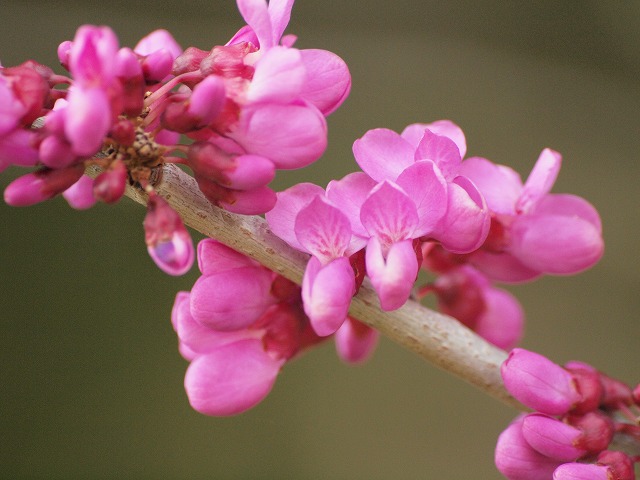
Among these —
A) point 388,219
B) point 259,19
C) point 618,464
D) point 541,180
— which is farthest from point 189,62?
point 618,464

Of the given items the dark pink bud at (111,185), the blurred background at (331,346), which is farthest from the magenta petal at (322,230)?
the blurred background at (331,346)

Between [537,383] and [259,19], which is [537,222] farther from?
[259,19]

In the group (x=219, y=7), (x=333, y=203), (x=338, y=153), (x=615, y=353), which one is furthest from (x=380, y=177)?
(x=615, y=353)

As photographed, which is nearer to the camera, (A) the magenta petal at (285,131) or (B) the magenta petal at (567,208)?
(A) the magenta petal at (285,131)

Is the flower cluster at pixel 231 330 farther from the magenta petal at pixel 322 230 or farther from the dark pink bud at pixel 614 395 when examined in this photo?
the dark pink bud at pixel 614 395

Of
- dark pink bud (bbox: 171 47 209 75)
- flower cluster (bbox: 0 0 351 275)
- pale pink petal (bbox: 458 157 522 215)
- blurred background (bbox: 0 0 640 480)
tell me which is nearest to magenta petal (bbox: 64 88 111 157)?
flower cluster (bbox: 0 0 351 275)

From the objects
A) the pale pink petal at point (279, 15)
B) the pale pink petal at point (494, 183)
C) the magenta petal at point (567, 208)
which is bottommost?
the pale pink petal at point (279, 15)

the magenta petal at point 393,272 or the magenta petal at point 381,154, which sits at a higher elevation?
the magenta petal at point 381,154
